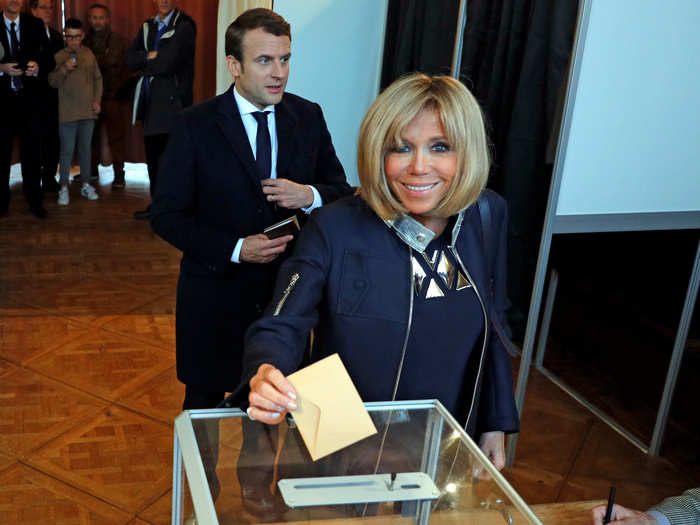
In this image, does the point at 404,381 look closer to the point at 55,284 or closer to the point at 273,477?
the point at 273,477

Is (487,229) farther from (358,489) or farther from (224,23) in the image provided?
(224,23)

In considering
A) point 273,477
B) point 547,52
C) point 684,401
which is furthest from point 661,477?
point 273,477

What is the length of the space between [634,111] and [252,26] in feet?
4.62

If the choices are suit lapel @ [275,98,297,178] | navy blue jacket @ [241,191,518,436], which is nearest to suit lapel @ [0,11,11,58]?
suit lapel @ [275,98,297,178]

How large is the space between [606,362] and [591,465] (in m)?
1.15

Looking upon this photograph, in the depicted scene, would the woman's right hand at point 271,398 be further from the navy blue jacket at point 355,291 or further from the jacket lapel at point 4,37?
the jacket lapel at point 4,37

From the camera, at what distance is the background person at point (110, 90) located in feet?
23.8

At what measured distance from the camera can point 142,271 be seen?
5176 millimetres

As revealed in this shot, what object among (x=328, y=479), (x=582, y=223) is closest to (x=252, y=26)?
(x=582, y=223)

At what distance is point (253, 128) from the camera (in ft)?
7.57

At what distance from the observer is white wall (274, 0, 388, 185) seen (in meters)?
3.79

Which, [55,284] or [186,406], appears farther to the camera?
[55,284]

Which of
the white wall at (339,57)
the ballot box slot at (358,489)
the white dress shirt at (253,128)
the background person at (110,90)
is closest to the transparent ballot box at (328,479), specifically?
the ballot box slot at (358,489)

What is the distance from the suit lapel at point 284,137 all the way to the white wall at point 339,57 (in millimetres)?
1570
